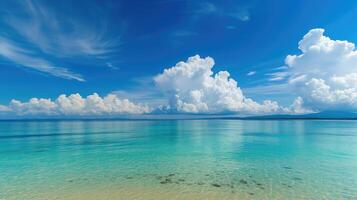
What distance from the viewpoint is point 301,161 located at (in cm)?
2389

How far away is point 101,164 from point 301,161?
21820 mm

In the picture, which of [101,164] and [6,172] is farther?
[101,164]

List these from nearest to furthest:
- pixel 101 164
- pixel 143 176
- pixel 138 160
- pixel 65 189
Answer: pixel 65 189, pixel 143 176, pixel 101 164, pixel 138 160

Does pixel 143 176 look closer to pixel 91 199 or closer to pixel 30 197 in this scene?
pixel 91 199

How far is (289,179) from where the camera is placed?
1706cm

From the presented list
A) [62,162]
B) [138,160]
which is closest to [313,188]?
[138,160]

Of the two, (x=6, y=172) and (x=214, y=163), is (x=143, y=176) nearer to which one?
(x=214, y=163)

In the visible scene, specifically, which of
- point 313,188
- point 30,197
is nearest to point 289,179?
point 313,188

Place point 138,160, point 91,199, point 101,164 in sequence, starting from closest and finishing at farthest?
1. point 91,199
2. point 101,164
3. point 138,160

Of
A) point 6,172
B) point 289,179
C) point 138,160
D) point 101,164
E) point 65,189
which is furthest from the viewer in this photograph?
point 138,160

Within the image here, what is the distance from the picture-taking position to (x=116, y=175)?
60.7ft

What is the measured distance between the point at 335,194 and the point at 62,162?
24991 mm

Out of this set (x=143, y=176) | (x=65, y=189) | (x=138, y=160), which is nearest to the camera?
(x=65, y=189)

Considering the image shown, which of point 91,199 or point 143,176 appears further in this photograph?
point 143,176
